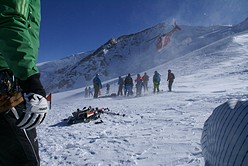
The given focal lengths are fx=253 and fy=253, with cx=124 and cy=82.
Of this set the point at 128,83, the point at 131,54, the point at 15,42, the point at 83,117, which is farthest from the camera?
the point at 131,54

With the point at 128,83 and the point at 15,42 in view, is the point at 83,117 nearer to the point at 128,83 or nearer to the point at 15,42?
the point at 15,42

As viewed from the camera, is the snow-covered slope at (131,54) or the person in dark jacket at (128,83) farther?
the snow-covered slope at (131,54)

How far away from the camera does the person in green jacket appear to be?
149 centimetres

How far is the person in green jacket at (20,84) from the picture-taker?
149 cm

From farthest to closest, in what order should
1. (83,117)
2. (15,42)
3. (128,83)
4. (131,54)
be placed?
1. (131,54)
2. (128,83)
3. (83,117)
4. (15,42)

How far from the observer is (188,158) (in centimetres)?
321

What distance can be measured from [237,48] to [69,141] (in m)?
42.5

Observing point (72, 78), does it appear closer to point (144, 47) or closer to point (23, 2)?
point (144, 47)

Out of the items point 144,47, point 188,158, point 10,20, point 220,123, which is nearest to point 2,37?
point 10,20

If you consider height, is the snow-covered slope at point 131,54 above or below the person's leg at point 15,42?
above

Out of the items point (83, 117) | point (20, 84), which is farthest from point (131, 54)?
point (20, 84)

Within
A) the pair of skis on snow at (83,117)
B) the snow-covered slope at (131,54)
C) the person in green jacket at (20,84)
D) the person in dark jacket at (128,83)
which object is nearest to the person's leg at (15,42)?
the person in green jacket at (20,84)

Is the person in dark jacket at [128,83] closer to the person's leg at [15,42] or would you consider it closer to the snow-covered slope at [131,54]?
the person's leg at [15,42]

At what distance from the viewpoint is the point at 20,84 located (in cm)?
155
